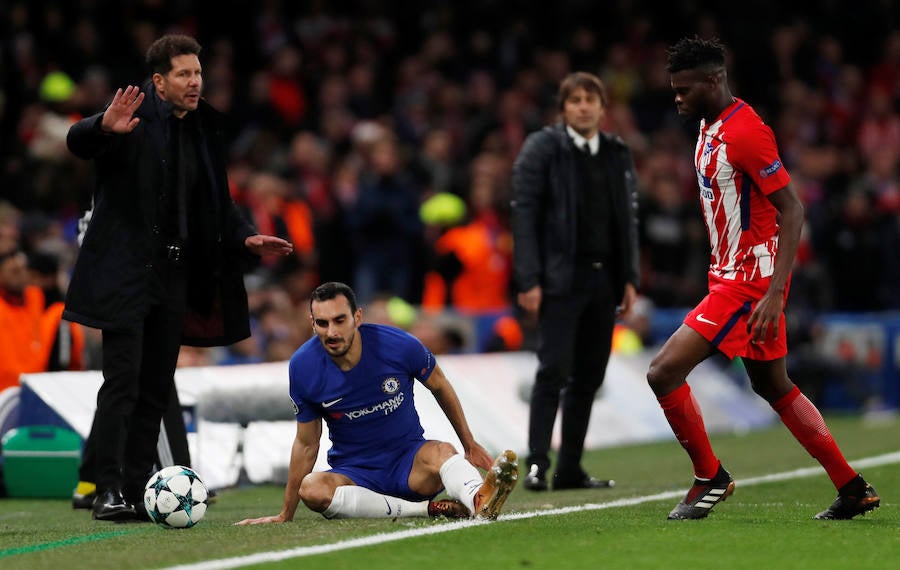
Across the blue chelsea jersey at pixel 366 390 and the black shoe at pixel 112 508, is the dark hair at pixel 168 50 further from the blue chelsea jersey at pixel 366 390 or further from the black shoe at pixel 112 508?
the black shoe at pixel 112 508

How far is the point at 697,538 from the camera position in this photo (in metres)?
6.25

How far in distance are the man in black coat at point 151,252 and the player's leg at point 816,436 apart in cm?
235

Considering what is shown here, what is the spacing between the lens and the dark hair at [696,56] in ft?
22.3

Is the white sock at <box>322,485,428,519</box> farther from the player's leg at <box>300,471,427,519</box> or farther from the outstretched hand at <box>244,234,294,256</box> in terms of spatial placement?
the outstretched hand at <box>244,234,294,256</box>

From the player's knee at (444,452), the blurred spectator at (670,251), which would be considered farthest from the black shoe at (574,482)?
the blurred spectator at (670,251)

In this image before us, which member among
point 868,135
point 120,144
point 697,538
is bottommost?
point 697,538

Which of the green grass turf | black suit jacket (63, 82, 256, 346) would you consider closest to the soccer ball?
the green grass turf

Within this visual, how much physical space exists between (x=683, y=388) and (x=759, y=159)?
1.05 meters

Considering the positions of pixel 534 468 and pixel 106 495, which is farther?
pixel 534 468

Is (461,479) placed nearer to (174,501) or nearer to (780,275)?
(174,501)

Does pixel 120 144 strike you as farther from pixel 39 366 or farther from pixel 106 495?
pixel 39 366

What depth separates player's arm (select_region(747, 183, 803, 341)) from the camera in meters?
6.54

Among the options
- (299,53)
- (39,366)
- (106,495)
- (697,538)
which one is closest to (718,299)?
(697,538)

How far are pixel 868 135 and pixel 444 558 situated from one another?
52.0ft
